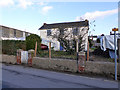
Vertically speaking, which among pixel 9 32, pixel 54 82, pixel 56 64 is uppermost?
pixel 9 32

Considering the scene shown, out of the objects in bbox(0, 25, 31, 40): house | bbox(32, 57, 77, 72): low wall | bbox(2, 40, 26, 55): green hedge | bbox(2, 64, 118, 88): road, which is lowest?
bbox(2, 64, 118, 88): road

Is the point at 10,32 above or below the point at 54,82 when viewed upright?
above

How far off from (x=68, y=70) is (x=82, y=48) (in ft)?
14.4

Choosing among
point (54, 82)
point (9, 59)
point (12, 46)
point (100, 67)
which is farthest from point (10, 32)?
point (54, 82)

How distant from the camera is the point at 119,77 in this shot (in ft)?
21.0

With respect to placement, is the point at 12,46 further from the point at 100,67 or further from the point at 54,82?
the point at 100,67

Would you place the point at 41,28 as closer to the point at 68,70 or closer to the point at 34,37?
the point at 34,37

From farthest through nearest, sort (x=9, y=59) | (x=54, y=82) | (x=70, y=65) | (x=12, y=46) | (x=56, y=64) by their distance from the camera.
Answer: (x=12, y=46), (x=9, y=59), (x=56, y=64), (x=70, y=65), (x=54, y=82)

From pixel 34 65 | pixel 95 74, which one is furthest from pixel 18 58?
pixel 95 74

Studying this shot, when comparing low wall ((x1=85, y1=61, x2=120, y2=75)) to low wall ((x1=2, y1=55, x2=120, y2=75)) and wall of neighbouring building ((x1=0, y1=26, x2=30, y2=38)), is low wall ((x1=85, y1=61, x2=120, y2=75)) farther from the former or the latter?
wall of neighbouring building ((x1=0, y1=26, x2=30, y2=38))

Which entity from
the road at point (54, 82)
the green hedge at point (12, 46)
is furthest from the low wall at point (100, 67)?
the green hedge at point (12, 46)

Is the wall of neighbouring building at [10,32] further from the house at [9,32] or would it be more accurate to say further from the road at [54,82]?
the road at [54,82]

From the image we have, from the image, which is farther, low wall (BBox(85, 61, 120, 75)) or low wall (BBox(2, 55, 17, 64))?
low wall (BBox(2, 55, 17, 64))

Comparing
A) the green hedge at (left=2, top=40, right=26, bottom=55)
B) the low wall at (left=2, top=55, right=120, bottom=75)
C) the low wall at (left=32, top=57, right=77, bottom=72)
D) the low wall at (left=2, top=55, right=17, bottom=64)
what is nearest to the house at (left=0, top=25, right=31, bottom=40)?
the green hedge at (left=2, top=40, right=26, bottom=55)
